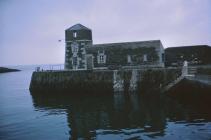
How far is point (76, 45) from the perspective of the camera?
4712 centimetres

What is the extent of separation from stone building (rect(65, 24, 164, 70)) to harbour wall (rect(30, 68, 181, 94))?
3.16 meters

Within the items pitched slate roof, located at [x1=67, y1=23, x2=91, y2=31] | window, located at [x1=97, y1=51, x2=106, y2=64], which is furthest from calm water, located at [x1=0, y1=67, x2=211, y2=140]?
pitched slate roof, located at [x1=67, y1=23, x2=91, y2=31]

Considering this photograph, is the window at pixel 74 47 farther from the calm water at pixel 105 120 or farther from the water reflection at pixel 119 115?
the calm water at pixel 105 120

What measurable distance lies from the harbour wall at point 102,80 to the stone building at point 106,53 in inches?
124

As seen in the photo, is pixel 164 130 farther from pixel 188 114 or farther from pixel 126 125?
pixel 188 114

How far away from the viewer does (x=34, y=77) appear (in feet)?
151

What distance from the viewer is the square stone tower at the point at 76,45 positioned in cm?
4694

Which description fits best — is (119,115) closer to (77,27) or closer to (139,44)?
(139,44)

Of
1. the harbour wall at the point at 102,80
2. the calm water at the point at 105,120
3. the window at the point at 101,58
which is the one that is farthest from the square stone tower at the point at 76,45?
the calm water at the point at 105,120

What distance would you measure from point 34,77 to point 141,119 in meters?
26.7

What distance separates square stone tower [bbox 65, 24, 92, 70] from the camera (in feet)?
154

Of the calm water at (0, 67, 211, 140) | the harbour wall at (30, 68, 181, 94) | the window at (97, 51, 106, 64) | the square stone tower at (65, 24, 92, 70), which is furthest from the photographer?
the square stone tower at (65, 24, 92, 70)

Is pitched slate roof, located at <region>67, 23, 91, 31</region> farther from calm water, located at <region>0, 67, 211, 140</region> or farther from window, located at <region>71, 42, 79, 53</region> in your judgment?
→ calm water, located at <region>0, 67, 211, 140</region>

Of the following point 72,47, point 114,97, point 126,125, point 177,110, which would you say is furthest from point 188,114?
Answer: point 72,47
